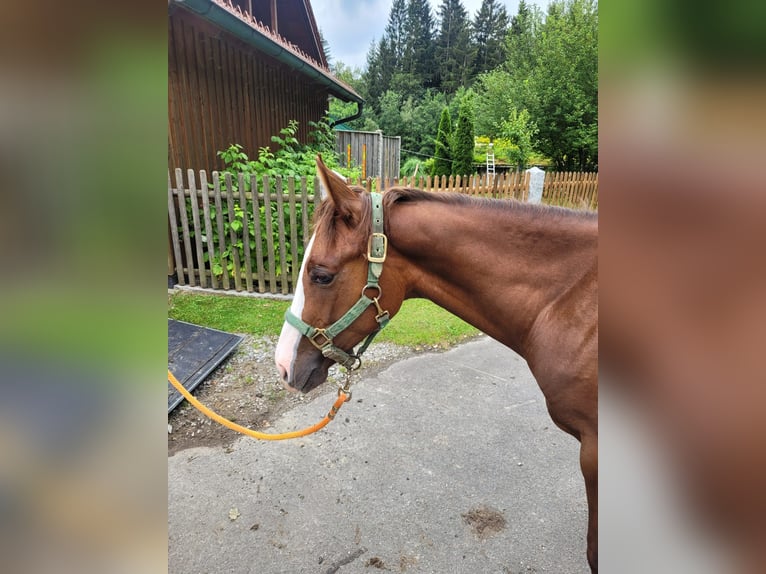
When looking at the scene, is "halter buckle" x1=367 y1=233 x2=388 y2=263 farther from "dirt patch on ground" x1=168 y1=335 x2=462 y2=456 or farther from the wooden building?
the wooden building

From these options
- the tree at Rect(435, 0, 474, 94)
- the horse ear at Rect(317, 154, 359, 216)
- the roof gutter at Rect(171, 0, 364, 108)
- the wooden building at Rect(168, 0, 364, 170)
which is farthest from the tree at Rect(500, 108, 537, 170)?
the tree at Rect(435, 0, 474, 94)

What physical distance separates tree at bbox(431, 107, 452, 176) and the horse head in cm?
2143

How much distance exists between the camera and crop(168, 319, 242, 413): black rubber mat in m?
3.67

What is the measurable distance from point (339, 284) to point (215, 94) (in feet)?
20.7

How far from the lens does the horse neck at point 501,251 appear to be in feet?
5.37

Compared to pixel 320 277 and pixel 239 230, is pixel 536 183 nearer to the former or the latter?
pixel 239 230

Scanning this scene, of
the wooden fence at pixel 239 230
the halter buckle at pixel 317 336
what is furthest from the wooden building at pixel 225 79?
the halter buckle at pixel 317 336

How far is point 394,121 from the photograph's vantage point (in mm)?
36781

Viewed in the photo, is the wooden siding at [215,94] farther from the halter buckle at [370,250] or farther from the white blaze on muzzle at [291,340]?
the halter buckle at [370,250]

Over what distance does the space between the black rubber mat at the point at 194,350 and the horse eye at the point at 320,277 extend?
231cm

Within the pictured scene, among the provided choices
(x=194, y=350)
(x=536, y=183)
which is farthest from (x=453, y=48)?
(x=194, y=350)
